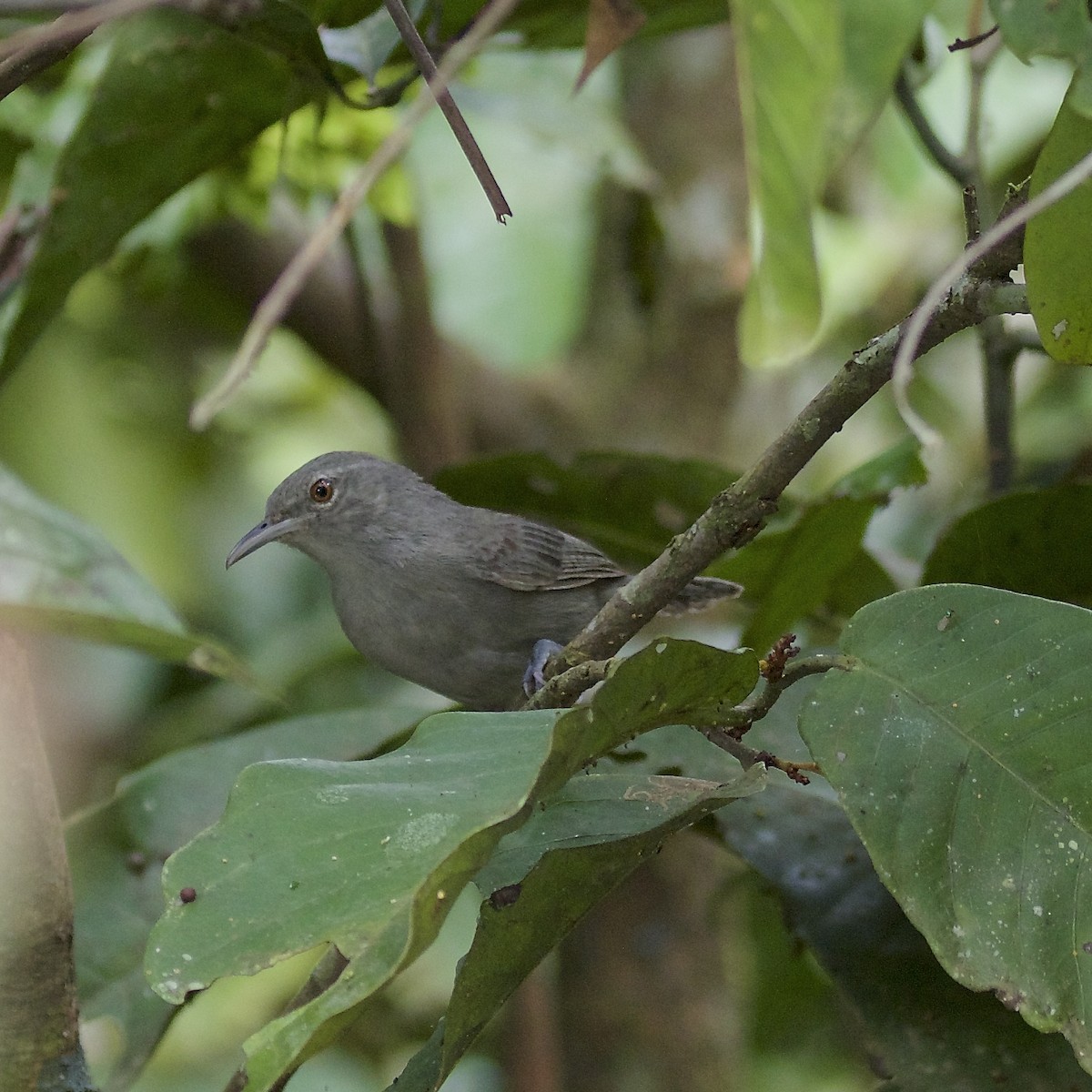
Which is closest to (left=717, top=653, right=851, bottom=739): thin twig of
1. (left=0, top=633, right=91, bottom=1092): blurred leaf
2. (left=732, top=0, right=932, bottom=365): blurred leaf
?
(left=732, top=0, right=932, bottom=365): blurred leaf

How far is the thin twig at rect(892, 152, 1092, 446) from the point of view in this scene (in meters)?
→ 1.74

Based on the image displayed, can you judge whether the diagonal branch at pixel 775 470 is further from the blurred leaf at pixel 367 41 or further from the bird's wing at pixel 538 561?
the bird's wing at pixel 538 561

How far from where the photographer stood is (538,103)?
4863mm

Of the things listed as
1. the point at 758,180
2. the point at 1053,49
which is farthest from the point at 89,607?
the point at 1053,49

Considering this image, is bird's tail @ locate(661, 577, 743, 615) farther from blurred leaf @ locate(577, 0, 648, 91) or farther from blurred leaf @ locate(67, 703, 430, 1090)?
blurred leaf @ locate(577, 0, 648, 91)

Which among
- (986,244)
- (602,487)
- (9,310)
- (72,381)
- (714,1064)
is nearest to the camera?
(986,244)

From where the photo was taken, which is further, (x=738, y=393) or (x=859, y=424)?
(x=859, y=424)

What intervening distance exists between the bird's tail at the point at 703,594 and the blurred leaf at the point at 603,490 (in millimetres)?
189

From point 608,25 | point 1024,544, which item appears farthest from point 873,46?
point 1024,544

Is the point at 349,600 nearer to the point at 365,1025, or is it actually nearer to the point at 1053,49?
the point at 365,1025

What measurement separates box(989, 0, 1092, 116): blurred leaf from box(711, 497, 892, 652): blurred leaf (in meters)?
1.78

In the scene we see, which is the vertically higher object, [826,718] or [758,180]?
[758,180]

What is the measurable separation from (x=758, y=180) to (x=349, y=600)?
8.48ft

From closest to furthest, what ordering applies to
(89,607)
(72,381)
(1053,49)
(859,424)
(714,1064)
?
1. (1053,49)
2. (89,607)
3. (714,1064)
4. (72,381)
5. (859,424)
